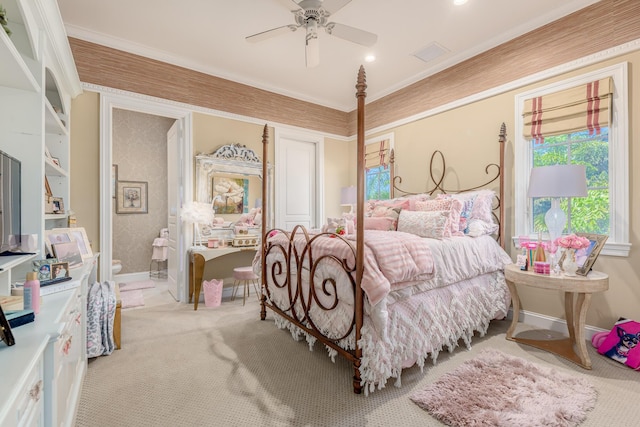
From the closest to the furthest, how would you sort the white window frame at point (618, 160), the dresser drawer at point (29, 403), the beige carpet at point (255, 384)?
the dresser drawer at point (29, 403) → the beige carpet at point (255, 384) → the white window frame at point (618, 160)

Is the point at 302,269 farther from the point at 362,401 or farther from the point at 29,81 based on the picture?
the point at 29,81

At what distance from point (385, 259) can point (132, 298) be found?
3663mm

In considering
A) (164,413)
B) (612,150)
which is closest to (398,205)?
(612,150)

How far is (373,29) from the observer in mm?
3146

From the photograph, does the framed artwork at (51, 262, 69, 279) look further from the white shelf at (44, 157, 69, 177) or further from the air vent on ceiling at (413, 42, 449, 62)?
the air vent on ceiling at (413, 42, 449, 62)

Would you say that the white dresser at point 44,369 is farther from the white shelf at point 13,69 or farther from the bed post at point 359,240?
A: the bed post at point 359,240

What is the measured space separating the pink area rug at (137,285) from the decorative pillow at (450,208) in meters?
4.17

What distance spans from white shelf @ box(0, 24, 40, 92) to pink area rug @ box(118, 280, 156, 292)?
3521mm

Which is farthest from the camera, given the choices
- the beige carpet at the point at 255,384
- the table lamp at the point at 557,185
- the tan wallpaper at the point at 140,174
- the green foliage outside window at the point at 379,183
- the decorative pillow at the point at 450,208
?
the tan wallpaper at the point at 140,174

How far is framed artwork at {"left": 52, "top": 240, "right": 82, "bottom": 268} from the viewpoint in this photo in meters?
2.10

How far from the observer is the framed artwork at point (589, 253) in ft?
7.47

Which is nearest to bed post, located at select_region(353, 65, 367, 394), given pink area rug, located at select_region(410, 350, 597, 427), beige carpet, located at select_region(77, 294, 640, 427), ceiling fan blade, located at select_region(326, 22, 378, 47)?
beige carpet, located at select_region(77, 294, 640, 427)

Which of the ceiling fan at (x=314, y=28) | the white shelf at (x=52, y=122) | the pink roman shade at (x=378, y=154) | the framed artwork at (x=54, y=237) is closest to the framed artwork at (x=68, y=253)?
the framed artwork at (x=54, y=237)

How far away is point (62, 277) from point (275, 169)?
3.19 m
